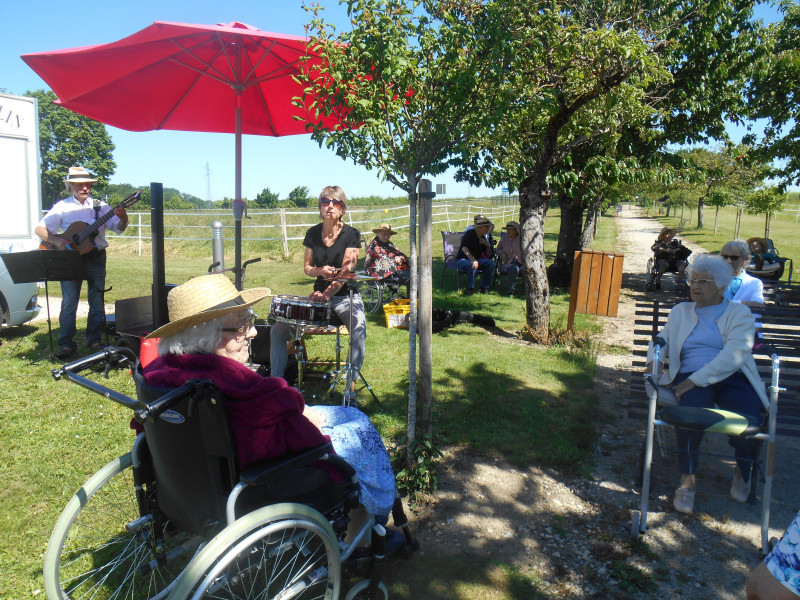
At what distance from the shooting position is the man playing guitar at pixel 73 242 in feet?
19.4

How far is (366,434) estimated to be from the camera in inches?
105

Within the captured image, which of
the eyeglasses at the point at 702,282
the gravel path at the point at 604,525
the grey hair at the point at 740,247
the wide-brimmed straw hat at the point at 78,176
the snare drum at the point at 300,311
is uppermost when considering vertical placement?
the wide-brimmed straw hat at the point at 78,176

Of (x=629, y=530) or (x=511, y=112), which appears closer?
(x=629, y=530)

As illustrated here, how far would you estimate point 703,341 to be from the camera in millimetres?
3629

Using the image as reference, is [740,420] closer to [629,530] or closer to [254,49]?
[629,530]

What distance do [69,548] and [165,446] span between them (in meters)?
1.19

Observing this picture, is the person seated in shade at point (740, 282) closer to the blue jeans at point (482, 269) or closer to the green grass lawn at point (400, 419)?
the green grass lawn at point (400, 419)

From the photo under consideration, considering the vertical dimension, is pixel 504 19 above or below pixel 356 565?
above

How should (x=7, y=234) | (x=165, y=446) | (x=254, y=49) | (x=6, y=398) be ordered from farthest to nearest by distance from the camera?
(x=7, y=234) → (x=254, y=49) → (x=6, y=398) → (x=165, y=446)

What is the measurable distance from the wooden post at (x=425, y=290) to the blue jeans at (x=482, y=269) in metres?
7.25

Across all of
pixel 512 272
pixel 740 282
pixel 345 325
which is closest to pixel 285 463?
pixel 345 325

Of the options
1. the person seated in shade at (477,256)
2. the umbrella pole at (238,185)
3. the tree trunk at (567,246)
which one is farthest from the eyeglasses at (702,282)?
the tree trunk at (567,246)

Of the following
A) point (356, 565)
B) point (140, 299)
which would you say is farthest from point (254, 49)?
point (356, 565)

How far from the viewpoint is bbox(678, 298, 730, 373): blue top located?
11.8ft
